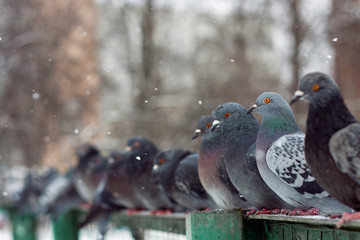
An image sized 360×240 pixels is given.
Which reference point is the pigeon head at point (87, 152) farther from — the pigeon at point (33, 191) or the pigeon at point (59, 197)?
the pigeon at point (33, 191)

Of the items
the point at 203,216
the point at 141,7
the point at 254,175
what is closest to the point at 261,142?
the point at 254,175

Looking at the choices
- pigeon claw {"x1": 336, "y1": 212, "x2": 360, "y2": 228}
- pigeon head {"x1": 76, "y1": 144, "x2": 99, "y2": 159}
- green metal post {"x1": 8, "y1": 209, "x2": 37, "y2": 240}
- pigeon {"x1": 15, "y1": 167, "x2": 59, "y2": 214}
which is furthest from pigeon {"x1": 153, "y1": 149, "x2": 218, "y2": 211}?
pigeon {"x1": 15, "y1": 167, "x2": 59, "y2": 214}

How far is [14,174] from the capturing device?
15578 millimetres

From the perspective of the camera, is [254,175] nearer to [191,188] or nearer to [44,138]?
[191,188]

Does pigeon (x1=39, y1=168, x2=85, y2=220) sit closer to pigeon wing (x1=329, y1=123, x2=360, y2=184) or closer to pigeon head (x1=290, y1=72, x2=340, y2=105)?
pigeon head (x1=290, y1=72, x2=340, y2=105)

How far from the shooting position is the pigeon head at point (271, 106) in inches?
134

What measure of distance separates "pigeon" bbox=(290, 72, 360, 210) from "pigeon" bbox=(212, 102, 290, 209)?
1.11m

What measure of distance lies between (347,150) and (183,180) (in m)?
2.70

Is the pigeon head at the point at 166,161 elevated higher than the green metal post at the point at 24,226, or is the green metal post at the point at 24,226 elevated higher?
the pigeon head at the point at 166,161

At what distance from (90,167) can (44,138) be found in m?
9.88

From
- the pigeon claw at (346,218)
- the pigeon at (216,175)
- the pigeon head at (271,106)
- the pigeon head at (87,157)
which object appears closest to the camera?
the pigeon claw at (346,218)

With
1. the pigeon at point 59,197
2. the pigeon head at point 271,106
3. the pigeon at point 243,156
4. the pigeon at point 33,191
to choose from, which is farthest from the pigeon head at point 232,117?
the pigeon at point 33,191

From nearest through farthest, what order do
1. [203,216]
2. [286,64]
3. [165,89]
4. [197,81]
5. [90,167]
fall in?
1. [203,216]
2. [90,167]
3. [286,64]
4. [197,81]
5. [165,89]

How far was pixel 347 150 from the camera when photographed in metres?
2.31
